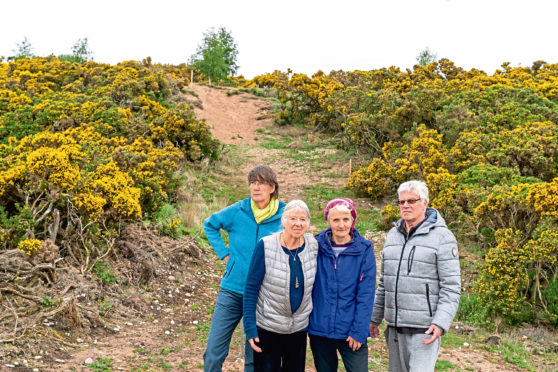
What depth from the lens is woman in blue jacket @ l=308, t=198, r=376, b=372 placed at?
2.70 meters

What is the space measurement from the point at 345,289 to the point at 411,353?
21.7 inches

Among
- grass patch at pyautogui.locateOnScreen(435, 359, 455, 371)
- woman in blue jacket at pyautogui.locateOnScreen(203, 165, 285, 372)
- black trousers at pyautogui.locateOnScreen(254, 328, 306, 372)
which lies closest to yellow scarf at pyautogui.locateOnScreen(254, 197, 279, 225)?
woman in blue jacket at pyautogui.locateOnScreen(203, 165, 285, 372)

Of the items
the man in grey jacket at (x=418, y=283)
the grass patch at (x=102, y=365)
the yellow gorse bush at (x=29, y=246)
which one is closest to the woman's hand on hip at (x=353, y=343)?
the man in grey jacket at (x=418, y=283)

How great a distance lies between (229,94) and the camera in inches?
1158

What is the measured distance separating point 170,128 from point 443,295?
11.9 m

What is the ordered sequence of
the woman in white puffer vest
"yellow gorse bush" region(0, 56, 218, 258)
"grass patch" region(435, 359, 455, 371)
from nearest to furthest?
the woman in white puffer vest → "grass patch" region(435, 359, 455, 371) → "yellow gorse bush" region(0, 56, 218, 258)

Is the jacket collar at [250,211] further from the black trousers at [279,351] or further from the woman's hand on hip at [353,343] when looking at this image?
the woman's hand on hip at [353,343]

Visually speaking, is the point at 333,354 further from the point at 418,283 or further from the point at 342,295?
the point at 418,283

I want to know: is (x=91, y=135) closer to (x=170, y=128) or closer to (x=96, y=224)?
(x=170, y=128)

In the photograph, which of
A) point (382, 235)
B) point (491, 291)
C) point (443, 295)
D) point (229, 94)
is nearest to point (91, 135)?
point (382, 235)

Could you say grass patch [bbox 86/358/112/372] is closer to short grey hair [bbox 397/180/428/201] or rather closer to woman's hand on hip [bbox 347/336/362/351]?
woman's hand on hip [bbox 347/336/362/351]

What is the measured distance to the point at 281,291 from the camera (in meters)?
2.70

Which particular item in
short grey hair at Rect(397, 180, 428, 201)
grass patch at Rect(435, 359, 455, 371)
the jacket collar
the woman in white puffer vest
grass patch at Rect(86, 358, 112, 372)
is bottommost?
grass patch at Rect(435, 359, 455, 371)

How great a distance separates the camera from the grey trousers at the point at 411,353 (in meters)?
→ 2.66
